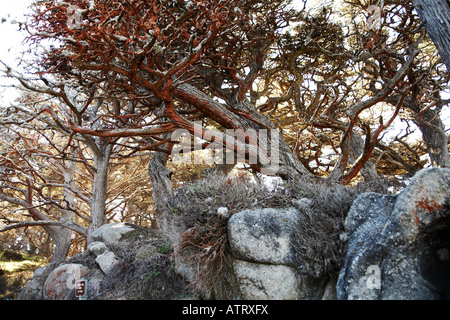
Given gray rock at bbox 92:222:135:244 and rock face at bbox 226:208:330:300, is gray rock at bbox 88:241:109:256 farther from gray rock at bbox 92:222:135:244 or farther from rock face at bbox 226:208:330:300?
rock face at bbox 226:208:330:300

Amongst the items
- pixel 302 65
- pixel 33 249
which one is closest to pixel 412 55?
pixel 302 65

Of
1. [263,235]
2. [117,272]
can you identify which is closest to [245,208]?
[263,235]

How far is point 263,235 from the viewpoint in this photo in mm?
3594

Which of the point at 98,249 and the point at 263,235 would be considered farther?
the point at 98,249

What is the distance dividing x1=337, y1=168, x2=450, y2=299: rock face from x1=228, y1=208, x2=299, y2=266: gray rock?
33.6 inches

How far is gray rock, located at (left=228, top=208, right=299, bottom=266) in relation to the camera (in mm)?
3492

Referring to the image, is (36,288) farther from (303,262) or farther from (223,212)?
(303,262)

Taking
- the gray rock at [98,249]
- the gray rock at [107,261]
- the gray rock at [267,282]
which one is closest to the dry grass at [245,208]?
the gray rock at [267,282]

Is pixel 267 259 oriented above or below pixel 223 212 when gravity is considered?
below

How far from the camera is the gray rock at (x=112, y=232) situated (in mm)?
6805

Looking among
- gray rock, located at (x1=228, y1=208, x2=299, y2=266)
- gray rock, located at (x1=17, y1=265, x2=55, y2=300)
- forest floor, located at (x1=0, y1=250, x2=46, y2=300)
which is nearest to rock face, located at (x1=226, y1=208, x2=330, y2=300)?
gray rock, located at (x1=228, y1=208, x2=299, y2=266)

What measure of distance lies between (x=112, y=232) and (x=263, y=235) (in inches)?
189

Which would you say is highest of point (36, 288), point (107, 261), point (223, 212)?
point (223, 212)
